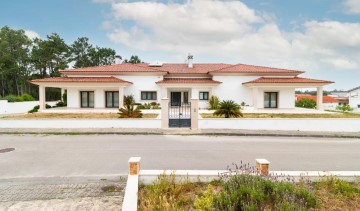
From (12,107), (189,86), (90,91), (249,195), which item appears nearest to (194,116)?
(249,195)

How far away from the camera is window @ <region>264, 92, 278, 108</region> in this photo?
27.0 m

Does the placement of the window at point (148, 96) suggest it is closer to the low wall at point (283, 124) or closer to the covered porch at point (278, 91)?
the covered porch at point (278, 91)

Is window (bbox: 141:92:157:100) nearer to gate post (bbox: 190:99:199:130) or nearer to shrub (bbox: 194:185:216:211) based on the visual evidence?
gate post (bbox: 190:99:199:130)

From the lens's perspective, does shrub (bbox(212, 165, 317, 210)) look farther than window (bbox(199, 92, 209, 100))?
No

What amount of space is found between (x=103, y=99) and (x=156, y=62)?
34.8ft

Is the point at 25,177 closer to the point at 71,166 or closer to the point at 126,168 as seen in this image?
the point at 71,166

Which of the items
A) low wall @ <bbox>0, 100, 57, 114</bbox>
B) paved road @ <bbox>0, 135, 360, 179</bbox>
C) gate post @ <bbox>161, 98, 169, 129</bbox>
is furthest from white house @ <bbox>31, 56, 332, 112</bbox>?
paved road @ <bbox>0, 135, 360, 179</bbox>

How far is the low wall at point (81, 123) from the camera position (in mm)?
14742

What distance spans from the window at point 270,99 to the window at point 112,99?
18631 millimetres

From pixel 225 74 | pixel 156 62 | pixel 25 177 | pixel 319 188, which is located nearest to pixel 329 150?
pixel 319 188

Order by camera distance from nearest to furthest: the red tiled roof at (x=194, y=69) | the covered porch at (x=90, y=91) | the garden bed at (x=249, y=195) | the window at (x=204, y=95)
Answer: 1. the garden bed at (x=249, y=195)
2. the covered porch at (x=90, y=91)
3. the window at (x=204, y=95)
4. the red tiled roof at (x=194, y=69)

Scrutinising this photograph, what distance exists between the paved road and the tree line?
4721 centimetres

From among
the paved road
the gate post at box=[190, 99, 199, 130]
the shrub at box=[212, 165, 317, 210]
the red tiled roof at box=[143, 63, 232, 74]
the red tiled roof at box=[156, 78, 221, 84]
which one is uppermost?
the red tiled roof at box=[143, 63, 232, 74]

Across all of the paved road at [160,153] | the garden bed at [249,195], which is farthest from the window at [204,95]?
the garden bed at [249,195]
